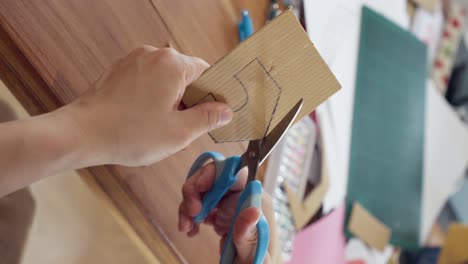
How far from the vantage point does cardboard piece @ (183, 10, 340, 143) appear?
397 millimetres

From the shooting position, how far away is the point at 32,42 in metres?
0.42

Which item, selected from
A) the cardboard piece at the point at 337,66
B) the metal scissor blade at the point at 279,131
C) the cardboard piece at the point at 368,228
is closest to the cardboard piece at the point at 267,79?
the metal scissor blade at the point at 279,131

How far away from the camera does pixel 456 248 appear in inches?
41.9

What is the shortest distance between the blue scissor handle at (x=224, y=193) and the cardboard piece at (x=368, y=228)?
559 millimetres

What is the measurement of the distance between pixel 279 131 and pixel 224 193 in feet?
0.34

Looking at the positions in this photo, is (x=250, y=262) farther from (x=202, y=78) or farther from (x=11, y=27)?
(x=11, y=27)

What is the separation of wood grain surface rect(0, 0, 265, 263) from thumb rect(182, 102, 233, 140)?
0.11 meters

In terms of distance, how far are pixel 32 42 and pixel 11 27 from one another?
2cm

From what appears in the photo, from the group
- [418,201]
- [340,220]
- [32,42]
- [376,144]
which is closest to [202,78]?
[32,42]

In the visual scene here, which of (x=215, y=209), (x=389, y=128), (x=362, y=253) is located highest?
(x=215, y=209)

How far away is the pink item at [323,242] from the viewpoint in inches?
33.0

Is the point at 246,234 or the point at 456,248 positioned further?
the point at 456,248

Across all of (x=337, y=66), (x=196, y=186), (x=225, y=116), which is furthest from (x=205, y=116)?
(x=337, y=66)

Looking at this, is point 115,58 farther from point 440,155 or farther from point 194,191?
point 440,155
